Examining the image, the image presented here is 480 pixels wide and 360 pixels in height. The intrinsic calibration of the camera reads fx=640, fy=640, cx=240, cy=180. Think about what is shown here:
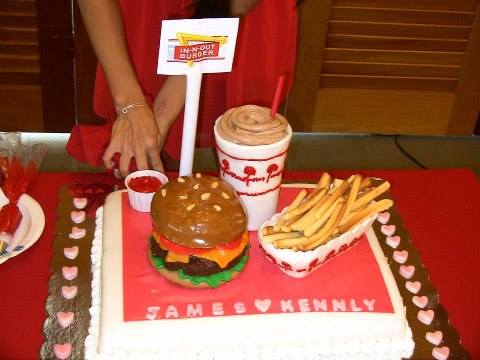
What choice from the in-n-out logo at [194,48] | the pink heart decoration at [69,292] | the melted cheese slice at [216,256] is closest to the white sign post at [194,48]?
the in-n-out logo at [194,48]

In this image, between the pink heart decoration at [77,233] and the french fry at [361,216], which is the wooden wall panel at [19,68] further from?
the french fry at [361,216]

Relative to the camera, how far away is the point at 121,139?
1325 millimetres

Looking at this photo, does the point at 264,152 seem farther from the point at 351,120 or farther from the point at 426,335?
the point at 351,120

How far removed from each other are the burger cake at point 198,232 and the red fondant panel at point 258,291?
0.07ft

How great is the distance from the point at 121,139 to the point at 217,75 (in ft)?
1.45

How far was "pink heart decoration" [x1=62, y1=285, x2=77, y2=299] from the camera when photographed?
1051mm

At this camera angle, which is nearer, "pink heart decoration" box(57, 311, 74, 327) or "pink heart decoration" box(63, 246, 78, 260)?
"pink heart decoration" box(57, 311, 74, 327)

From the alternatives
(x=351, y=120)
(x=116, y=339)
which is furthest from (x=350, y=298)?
(x=351, y=120)

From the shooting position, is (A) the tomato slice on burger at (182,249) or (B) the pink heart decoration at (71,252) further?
(B) the pink heart decoration at (71,252)

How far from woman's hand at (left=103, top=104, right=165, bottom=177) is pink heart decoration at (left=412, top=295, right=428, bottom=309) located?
555 mm

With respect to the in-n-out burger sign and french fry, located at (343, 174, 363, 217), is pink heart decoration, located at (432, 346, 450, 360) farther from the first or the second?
the in-n-out burger sign

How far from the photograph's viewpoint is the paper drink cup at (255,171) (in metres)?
1.02

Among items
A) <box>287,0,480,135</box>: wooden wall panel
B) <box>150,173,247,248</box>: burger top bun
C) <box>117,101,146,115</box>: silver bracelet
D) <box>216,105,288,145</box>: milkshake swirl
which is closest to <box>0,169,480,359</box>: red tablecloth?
<box>117,101,146,115</box>: silver bracelet

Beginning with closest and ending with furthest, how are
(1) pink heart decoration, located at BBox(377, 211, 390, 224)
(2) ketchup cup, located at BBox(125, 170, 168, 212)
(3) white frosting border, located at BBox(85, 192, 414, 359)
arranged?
1. (3) white frosting border, located at BBox(85, 192, 414, 359)
2. (2) ketchup cup, located at BBox(125, 170, 168, 212)
3. (1) pink heart decoration, located at BBox(377, 211, 390, 224)
